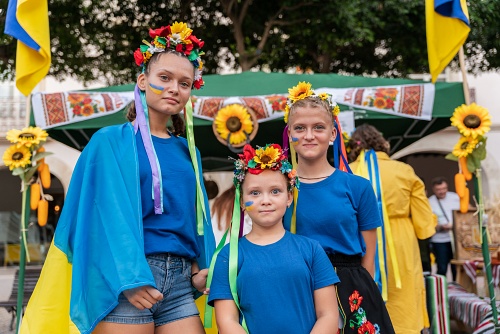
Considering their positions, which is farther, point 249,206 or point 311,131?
point 311,131

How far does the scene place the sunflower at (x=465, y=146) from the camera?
17.4 ft

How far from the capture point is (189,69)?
251cm

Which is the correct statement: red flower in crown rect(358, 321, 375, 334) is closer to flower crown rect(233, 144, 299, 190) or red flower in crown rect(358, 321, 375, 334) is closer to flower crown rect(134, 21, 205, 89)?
flower crown rect(233, 144, 299, 190)

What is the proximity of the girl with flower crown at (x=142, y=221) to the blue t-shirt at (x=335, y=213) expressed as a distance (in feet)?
1.39

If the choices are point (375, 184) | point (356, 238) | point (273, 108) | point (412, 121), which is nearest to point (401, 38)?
point (412, 121)

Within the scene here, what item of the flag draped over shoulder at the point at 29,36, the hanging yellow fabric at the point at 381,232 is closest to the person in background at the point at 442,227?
the hanging yellow fabric at the point at 381,232

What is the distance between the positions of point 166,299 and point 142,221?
0.95 ft

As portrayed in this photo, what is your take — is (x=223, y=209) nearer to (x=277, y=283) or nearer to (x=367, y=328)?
(x=367, y=328)

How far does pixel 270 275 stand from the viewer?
2365 millimetres

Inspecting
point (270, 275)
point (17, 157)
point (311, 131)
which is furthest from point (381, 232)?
point (17, 157)

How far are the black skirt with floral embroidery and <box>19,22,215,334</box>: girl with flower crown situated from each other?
23.0 inches

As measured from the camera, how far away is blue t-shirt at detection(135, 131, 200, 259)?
7.55 feet

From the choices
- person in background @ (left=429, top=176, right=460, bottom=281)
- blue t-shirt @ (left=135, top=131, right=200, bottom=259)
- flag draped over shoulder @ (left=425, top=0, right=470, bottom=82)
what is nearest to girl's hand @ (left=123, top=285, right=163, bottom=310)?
blue t-shirt @ (left=135, top=131, right=200, bottom=259)

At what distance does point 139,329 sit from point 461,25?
170 inches
